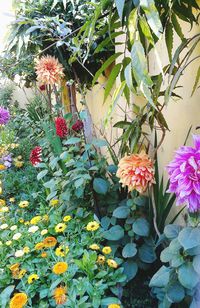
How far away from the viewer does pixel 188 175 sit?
3.04ft

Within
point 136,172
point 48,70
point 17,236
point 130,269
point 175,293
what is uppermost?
point 48,70

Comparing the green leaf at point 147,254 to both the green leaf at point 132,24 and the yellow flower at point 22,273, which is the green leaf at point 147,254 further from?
the green leaf at point 132,24

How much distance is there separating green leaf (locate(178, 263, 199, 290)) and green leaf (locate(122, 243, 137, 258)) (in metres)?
0.41

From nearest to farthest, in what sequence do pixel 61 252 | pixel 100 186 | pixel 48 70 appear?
pixel 61 252
pixel 100 186
pixel 48 70

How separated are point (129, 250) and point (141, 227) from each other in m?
0.13

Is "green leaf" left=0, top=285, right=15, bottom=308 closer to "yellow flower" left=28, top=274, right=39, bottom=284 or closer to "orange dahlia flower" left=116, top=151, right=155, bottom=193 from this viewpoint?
"yellow flower" left=28, top=274, right=39, bottom=284

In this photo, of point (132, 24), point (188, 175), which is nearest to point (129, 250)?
point (188, 175)

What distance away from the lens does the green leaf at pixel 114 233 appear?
1.50 m

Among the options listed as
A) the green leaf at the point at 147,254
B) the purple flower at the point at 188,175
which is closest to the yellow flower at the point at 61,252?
the green leaf at the point at 147,254

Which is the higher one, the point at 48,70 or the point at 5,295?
the point at 48,70

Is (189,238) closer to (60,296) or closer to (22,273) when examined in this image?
(60,296)

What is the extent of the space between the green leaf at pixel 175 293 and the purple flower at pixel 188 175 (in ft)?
1.14

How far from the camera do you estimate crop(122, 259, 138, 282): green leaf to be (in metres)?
1.45

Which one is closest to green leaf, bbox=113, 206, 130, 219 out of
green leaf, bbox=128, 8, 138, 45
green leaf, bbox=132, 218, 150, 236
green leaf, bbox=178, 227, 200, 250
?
green leaf, bbox=132, 218, 150, 236
